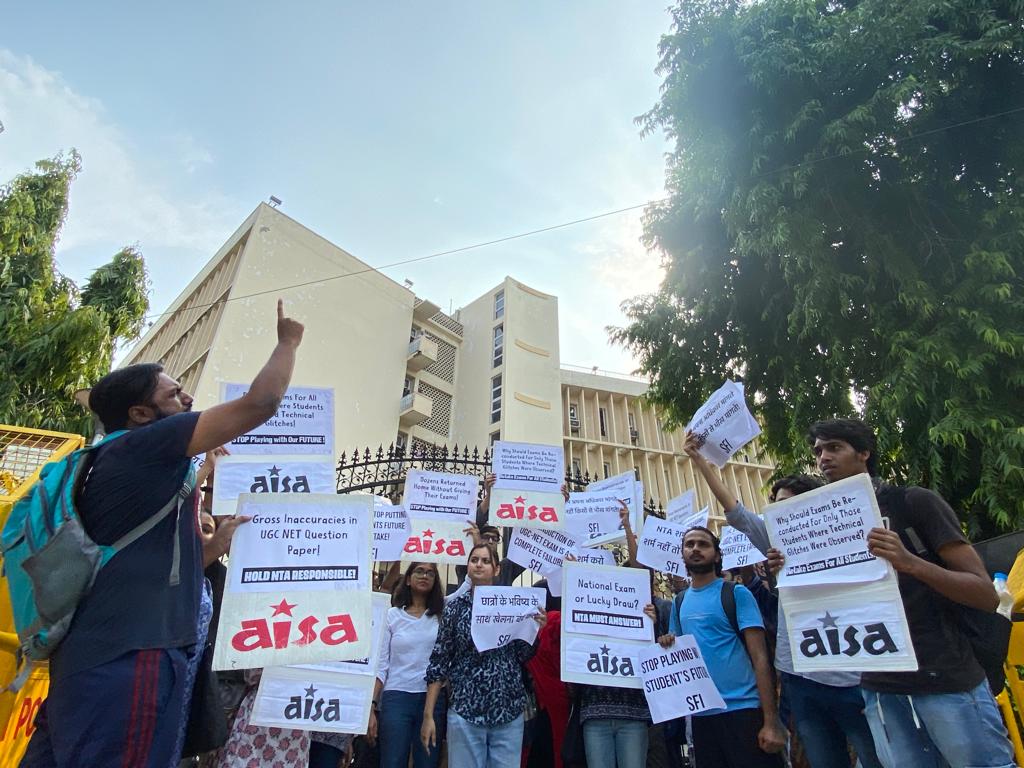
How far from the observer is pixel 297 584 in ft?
9.05

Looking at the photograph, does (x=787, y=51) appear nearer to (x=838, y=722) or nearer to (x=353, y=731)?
(x=838, y=722)

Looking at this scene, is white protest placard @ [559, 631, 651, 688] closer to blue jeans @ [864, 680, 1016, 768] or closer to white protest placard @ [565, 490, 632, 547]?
blue jeans @ [864, 680, 1016, 768]

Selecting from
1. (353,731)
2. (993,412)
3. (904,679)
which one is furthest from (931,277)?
(353,731)

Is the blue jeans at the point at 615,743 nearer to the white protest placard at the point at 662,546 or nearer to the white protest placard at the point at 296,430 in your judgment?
the white protest placard at the point at 662,546

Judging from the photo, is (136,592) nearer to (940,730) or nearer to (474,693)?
(474,693)

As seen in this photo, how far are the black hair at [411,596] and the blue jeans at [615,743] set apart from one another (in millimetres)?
1353

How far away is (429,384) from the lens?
30.0 m

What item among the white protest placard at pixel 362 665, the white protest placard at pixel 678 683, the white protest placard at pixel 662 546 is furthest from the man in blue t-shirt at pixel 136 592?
the white protest placard at pixel 662 546

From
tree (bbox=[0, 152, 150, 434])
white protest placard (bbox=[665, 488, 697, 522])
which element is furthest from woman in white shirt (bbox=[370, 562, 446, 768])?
tree (bbox=[0, 152, 150, 434])

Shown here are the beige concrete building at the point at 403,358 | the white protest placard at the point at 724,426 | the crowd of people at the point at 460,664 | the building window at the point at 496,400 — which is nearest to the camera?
the crowd of people at the point at 460,664

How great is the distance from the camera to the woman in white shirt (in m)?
4.07

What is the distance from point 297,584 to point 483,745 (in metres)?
1.88

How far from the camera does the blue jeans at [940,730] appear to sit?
2.34 m

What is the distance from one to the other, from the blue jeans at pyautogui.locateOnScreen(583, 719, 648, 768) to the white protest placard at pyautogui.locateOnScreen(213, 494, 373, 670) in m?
1.99
